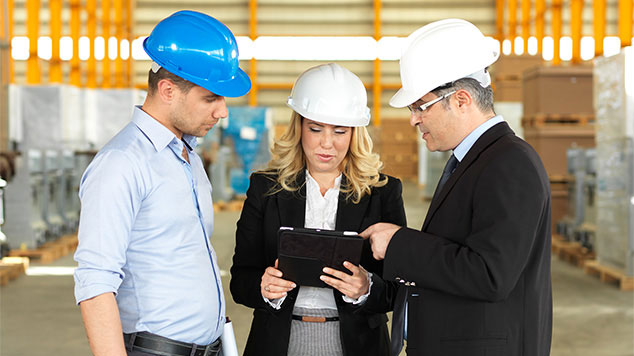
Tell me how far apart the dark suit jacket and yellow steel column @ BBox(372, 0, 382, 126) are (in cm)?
2128

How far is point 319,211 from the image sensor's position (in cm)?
235

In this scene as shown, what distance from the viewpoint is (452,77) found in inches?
70.9

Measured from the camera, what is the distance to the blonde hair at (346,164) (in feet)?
7.66

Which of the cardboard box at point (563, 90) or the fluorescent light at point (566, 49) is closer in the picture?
the cardboard box at point (563, 90)

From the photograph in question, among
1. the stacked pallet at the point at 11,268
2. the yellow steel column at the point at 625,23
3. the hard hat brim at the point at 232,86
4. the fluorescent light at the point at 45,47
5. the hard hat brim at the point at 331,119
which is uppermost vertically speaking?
the fluorescent light at the point at 45,47

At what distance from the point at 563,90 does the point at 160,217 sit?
8.36 metres

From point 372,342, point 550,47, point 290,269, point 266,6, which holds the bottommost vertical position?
point 372,342

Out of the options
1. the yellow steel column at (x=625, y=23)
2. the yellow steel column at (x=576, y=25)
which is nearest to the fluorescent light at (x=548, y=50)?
the yellow steel column at (x=576, y=25)

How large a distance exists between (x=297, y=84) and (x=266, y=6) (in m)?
21.3

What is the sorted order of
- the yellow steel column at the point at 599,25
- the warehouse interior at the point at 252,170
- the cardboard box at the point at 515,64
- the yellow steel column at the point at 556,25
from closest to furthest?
1. the warehouse interior at the point at 252,170
2. the yellow steel column at the point at 599,25
3. the cardboard box at the point at 515,64
4. the yellow steel column at the point at 556,25

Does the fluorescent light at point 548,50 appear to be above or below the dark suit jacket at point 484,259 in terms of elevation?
above

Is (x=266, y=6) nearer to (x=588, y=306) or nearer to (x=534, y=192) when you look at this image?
(x=588, y=306)

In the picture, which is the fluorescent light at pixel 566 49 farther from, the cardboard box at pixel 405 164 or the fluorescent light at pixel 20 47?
the fluorescent light at pixel 20 47

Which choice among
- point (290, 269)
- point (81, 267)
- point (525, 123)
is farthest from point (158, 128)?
point (525, 123)
